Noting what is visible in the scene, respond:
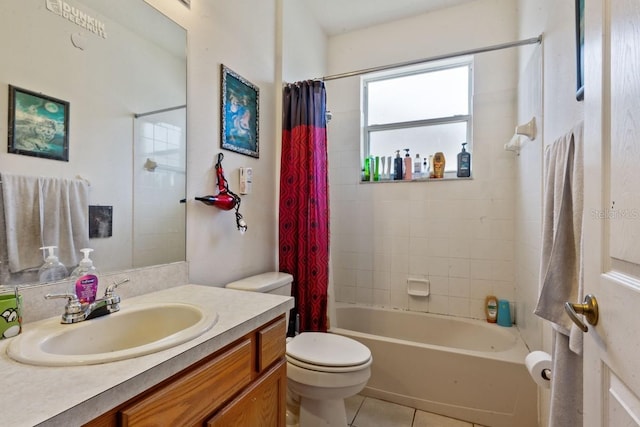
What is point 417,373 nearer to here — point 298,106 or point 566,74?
point 566,74

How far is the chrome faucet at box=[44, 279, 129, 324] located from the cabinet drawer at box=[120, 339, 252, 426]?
1.33ft

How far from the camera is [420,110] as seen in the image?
2559mm

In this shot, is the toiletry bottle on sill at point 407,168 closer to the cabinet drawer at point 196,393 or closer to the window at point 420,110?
the window at point 420,110

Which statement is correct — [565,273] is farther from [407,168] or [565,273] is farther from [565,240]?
[407,168]

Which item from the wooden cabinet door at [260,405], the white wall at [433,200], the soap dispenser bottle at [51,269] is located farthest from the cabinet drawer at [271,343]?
the white wall at [433,200]

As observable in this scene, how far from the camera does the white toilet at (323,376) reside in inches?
53.2

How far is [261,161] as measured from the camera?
192 cm

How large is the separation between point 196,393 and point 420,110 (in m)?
2.58

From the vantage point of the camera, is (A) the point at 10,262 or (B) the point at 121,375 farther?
(A) the point at 10,262

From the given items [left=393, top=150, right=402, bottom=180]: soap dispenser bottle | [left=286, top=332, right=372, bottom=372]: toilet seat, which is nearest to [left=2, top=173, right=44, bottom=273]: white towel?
[left=286, top=332, right=372, bottom=372]: toilet seat

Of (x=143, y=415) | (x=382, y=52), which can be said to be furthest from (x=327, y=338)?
(x=382, y=52)

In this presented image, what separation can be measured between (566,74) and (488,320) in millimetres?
1699

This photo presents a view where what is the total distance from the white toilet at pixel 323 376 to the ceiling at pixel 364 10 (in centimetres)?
223

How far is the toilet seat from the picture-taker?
4.46 feet
